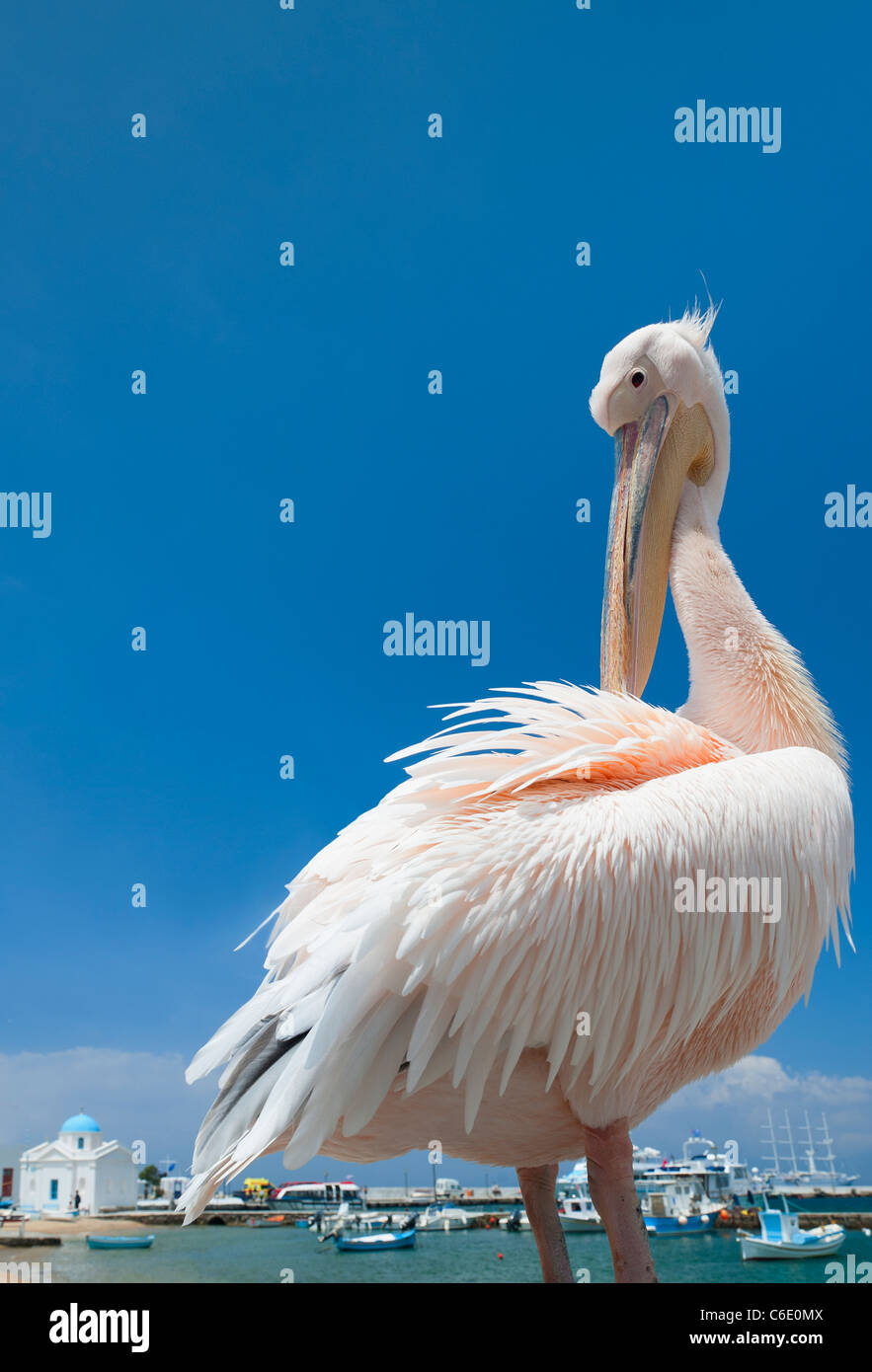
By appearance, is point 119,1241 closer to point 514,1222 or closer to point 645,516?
point 514,1222

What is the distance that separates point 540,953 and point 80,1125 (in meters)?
41.6

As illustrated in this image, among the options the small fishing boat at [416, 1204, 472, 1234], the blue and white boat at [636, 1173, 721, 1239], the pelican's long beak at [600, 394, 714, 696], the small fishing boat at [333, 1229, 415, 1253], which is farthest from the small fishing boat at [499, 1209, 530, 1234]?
the pelican's long beak at [600, 394, 714, 696]

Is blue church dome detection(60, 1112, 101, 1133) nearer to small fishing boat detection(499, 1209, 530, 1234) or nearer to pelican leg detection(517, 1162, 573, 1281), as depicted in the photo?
small fishing boat detection(499, 1209, 530, 1234)

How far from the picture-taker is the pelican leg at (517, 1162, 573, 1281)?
317 centimetres

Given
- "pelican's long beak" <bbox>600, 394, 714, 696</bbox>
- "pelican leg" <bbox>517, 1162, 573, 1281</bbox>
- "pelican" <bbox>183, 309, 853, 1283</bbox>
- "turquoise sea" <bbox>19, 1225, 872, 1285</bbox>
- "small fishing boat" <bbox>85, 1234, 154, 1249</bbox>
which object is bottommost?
"turquoise sea" <bbox>19, 1225, 872, 1285</bbox>

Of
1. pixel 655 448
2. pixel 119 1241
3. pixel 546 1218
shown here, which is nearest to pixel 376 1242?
pixel 119 1241

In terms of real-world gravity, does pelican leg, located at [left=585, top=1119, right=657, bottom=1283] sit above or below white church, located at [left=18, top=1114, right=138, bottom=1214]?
above

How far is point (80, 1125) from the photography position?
1519 inches

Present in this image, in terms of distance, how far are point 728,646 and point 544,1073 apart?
1.70m

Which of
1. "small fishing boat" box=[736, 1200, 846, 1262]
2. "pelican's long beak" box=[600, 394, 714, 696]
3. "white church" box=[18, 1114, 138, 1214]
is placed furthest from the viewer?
"white church" box=[18, 1114, 138, 1214]

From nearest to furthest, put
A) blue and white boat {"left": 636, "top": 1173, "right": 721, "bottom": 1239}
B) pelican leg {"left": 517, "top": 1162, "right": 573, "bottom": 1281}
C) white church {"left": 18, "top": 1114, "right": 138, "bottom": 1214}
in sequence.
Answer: pelican leg {"left": 517, "top": 1162, "right": 573, "bottom": 1281} → white church {"left": 18, "top": 1114, "right": 138, "bottom": 1214} → blue and white boat {"left": 636, "top": 1173, "right": 721, "bottom": 1239}

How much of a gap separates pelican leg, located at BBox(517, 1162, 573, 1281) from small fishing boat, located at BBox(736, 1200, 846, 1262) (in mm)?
30843

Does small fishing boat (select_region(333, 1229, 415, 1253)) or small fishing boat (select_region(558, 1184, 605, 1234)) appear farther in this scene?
small fishing boat (select_region(333, 1229, 415, 1253))

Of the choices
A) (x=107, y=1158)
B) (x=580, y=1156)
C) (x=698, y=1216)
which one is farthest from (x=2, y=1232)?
(x=580, y=1156)
